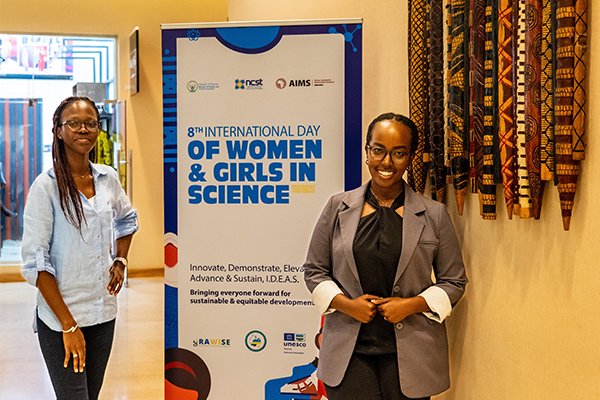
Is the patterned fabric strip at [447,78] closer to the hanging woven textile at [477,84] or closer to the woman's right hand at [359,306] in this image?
the hanging woven textile at [477,84]

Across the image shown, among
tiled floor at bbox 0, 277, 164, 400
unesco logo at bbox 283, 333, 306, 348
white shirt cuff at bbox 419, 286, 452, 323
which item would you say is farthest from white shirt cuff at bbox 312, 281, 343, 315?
tiled floor at bbox 0, 277, 164, 400

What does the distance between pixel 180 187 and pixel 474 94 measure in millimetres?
1498

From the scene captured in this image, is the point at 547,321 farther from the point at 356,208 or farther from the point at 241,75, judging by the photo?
the point at 241,75

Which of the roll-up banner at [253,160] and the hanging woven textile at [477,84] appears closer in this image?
the hanging woven textile at [477,84]

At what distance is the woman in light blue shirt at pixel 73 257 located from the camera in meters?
2.14

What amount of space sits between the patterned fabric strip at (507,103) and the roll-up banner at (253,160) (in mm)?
1085

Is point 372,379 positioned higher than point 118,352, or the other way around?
point 372,379

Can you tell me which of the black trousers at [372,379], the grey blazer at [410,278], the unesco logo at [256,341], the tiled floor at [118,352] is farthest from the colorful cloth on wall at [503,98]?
the tiled floor at [118,352]

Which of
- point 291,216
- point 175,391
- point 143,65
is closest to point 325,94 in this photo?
point 291,216

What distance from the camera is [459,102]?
7.00 feet

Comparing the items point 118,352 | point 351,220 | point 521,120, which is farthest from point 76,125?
point 118,352

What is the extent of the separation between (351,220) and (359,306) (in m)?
0.30

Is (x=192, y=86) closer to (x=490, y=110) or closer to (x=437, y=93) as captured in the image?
(x=437, y=93)

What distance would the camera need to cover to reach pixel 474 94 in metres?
2.00
